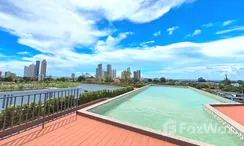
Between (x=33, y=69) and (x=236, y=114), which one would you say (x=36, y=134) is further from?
(x=33, y=69)

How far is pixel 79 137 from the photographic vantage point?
2643 millimetres

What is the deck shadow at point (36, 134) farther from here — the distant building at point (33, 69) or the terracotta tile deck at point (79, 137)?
the distant building at point (33, 69)

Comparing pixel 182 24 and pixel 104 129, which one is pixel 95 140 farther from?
pixel 182 24

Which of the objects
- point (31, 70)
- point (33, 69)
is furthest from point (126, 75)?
point (31, 70)

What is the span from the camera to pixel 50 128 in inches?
119

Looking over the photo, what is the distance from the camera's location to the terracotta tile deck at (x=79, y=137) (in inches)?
94.0

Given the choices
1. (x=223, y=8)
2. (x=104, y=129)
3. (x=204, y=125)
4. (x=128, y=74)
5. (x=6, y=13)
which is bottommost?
(x=204, y=125)

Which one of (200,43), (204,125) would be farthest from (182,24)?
(204,125)

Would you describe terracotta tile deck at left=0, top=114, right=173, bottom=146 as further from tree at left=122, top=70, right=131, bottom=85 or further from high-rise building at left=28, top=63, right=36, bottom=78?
high-rise building at left=28, top=63, right=36, bottom=78

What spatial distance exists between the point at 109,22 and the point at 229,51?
33.4ft

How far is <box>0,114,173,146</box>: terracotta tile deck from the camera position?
94.0 inches

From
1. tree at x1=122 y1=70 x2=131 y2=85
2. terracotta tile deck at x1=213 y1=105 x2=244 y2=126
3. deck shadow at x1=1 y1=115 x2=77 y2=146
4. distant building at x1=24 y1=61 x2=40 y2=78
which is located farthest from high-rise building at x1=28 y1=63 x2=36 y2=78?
terracotta tile deck at x1=213 y1=105 x2=244 y2=126

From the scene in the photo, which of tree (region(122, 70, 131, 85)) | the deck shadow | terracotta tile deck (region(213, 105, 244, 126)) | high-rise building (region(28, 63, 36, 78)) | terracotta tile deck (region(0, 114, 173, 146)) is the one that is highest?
high-rise building (region(28, 63, 36, 78))

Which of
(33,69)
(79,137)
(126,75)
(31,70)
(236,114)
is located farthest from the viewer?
(31,70)
